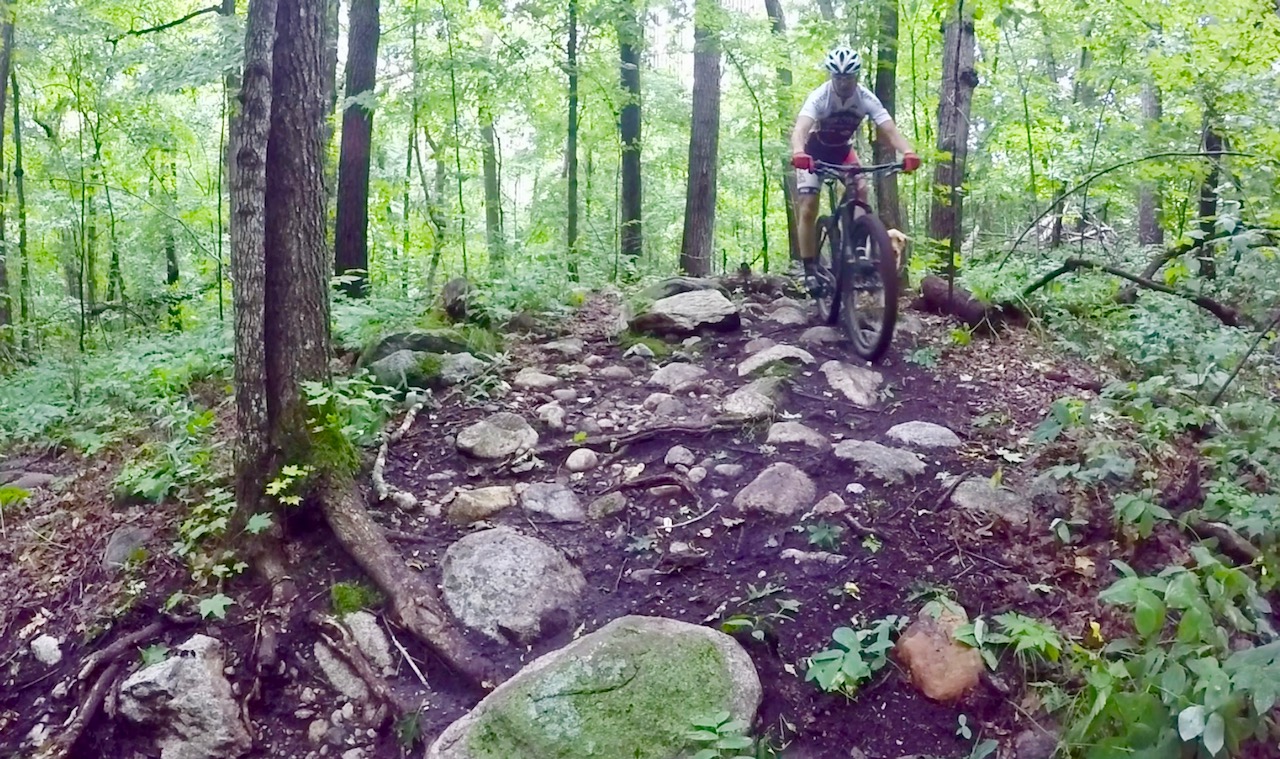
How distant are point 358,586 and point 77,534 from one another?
5.80 ft

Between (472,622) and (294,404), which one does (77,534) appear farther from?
(472,622)

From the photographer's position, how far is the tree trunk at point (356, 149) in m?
8.48

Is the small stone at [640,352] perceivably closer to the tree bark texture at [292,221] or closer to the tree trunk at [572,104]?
the tree bark texture at [292,221]

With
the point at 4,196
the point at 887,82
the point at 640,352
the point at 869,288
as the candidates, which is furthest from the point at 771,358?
the point at 4,196

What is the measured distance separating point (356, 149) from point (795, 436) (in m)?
6.16

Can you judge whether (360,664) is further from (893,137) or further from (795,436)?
(893,137)

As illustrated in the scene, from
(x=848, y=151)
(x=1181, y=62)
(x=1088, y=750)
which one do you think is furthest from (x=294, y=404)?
(x=1181, y=62)

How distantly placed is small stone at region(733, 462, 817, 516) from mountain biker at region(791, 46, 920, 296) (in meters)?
2.30

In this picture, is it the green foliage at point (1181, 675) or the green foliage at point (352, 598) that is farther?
the green foliage at point (352, 598)

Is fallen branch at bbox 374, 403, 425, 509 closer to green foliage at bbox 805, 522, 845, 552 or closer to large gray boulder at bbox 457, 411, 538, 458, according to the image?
large gray boulder at bbox 457, 411, 538, 458

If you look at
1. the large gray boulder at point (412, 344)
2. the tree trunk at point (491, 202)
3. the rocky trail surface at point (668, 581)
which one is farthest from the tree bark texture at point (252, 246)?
the tree trunk at point (491, 202)

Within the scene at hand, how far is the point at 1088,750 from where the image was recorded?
2.52 m

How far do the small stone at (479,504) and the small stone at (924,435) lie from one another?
6.86 feet

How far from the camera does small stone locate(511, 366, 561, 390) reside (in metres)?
5.47
